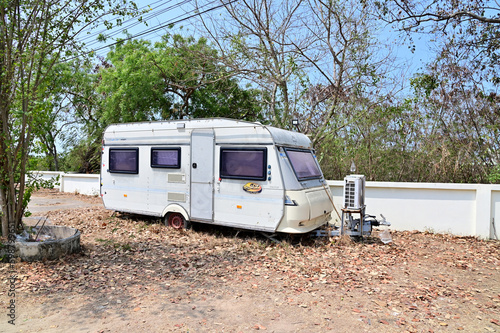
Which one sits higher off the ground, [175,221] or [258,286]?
[175,221]

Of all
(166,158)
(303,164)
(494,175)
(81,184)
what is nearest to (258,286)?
(303,164)

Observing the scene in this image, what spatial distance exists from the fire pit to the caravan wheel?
2355mm

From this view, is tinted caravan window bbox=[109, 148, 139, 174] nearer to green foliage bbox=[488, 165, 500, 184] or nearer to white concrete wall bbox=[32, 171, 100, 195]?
white concrete wall bbox=[32, 171, 100, 195]

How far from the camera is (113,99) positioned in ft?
52.7

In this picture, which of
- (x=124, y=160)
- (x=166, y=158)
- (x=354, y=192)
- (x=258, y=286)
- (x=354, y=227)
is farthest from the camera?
(x=124, y=160)

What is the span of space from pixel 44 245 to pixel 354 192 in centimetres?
582

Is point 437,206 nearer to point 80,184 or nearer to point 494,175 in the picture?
point 494,175

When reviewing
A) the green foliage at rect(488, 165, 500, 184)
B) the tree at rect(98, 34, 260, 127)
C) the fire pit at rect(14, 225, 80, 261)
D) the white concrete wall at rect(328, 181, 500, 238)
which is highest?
the tree at rect(98, 34, 260, 127)

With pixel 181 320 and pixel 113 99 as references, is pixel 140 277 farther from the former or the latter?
pixel 113 99

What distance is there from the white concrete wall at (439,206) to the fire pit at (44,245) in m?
7.11

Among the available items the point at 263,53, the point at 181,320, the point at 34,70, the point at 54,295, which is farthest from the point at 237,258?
the point at 263,53

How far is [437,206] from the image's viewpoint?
28.6 ft

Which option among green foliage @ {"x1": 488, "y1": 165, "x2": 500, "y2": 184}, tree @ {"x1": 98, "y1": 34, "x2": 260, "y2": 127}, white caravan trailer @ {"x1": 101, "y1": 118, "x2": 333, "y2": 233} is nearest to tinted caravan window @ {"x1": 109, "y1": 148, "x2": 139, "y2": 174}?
white caravan trailer @ {"x1": 101, "y1": 118, "x2": 333, "y2": 233}

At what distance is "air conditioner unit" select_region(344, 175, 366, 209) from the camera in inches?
287
